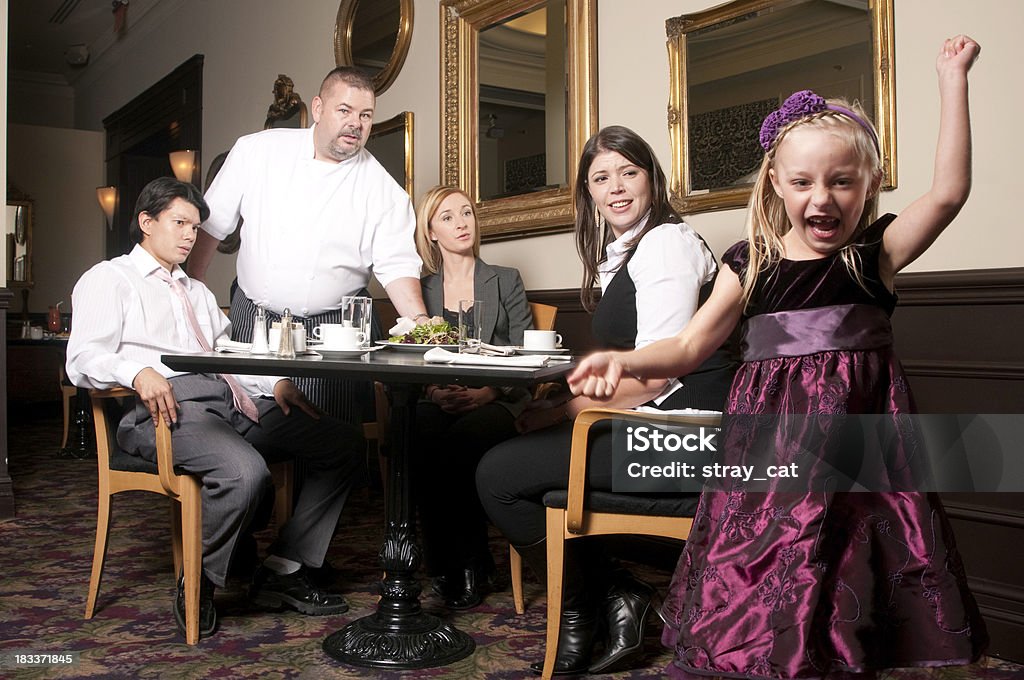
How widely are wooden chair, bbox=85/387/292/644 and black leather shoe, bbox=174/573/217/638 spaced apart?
0.19 ft

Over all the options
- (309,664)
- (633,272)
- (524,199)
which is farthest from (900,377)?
(524,199)

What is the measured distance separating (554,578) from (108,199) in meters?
8.47

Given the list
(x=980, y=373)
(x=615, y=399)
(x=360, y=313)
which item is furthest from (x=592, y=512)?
(x=980, y=373)

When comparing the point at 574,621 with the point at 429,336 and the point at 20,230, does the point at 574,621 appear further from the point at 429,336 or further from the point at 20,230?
the point at 20,230

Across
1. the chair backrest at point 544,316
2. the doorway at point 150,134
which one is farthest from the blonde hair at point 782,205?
the doorway at point 150,134

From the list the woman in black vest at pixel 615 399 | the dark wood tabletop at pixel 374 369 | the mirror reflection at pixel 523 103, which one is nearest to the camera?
the dark wood tabletop at pixel 374 369

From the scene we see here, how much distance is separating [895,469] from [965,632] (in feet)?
0.80

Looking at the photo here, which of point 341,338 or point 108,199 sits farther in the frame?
point 108,199

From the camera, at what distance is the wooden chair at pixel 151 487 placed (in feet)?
8.05

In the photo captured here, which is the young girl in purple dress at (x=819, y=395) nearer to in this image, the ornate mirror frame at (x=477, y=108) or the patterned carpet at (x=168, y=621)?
the patterned carpet at (x=168, y=621)

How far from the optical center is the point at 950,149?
137cm

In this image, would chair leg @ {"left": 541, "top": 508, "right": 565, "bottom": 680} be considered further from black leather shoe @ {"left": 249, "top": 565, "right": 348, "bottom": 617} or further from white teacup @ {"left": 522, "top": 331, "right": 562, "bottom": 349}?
black leather shoe @ {"left": 249, "top": 565, "right": 348, "bottom": 617}

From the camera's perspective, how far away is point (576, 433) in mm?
1993

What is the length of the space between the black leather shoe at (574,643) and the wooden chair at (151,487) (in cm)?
92
